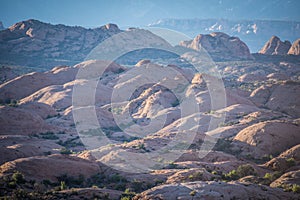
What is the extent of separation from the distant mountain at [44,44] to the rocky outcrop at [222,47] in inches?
1865

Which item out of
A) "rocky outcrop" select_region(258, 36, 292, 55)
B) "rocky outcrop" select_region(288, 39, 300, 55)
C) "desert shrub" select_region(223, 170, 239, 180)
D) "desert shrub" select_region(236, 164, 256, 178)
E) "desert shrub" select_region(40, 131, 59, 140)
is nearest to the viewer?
"desert shrub" select_region(223, 170, 239, 180)

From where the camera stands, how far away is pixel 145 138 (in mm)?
29453

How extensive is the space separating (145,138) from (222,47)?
123 meters

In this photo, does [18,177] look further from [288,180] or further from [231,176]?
[288,180]

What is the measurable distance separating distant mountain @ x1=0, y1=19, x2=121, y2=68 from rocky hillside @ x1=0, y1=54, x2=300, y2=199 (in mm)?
46170

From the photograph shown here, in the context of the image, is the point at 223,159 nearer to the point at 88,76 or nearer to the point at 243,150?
the point at 243,150

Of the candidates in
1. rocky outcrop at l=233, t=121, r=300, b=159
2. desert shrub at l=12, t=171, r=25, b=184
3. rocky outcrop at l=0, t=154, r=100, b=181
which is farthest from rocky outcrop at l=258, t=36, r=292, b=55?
desert shrub at l=12, t=171, r=25, b=184

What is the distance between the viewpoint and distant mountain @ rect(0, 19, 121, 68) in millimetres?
114537

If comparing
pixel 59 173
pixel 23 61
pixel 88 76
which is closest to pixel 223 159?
pixel 59 173

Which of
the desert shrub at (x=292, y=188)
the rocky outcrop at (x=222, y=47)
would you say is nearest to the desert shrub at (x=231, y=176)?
the desert shrub at (x=292, y=188)

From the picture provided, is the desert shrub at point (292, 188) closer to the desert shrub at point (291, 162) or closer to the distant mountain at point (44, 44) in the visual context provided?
the desert shrub at point (291, 162)

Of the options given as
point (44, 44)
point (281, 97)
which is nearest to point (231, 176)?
point (281, 97)

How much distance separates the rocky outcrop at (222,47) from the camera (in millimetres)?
140125

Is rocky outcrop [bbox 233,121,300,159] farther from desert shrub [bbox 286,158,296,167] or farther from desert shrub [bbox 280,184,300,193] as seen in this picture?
desert shrub [bbox 280,184,300,193]
